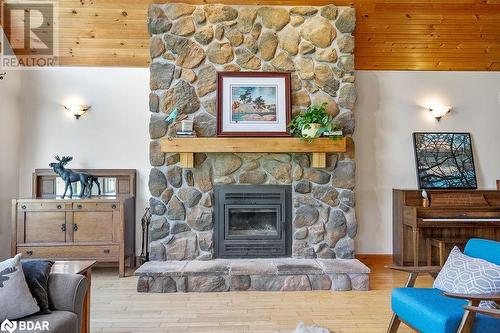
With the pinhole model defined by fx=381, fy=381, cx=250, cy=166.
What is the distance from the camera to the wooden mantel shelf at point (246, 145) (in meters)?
4.34

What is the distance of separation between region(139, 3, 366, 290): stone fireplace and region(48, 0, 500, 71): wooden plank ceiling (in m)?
0.28

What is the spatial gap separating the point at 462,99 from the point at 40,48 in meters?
5.65

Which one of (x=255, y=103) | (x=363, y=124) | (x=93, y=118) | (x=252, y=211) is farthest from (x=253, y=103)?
(x=93, y=118)

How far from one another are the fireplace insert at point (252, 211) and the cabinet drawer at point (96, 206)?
3.84 feet

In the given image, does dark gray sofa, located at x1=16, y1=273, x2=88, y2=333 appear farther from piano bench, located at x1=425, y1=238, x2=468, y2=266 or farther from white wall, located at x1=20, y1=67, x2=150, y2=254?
piano bench, located at x1=425, y1=238, x2=468, y2=266

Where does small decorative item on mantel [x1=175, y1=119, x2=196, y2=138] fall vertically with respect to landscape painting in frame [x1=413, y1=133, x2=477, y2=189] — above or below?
above

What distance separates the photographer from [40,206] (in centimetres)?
432

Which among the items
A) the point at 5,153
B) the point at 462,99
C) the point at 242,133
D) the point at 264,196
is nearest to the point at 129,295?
the point at 264,196

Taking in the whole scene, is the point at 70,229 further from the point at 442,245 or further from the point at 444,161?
the point at 444,161

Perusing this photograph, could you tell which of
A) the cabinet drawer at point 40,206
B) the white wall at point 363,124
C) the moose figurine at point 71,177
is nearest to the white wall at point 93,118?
the white wall at point 363,124

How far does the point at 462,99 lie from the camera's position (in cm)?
520

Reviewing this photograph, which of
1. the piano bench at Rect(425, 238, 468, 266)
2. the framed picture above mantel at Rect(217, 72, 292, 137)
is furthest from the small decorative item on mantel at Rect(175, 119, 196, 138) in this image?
the piano bench at Rect(425, 238, 468, 266)

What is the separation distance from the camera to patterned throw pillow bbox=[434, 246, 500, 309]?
7.43ft

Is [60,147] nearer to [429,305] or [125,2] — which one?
[125,2]
